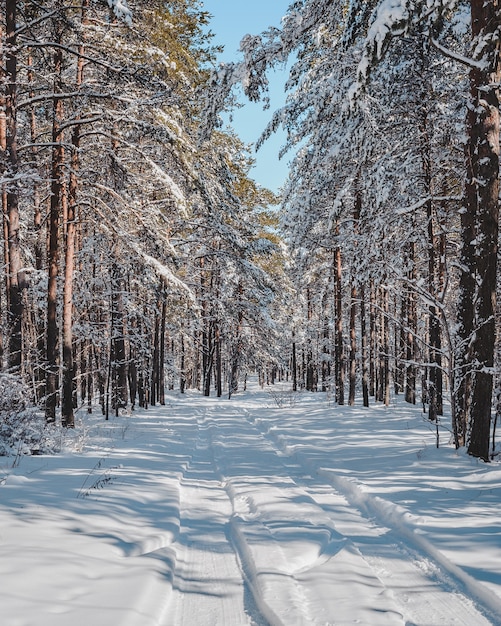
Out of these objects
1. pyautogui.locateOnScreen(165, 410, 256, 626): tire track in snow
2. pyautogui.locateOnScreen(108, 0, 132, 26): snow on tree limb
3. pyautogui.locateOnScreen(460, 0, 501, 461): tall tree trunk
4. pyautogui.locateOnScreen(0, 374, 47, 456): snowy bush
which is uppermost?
pyautogui.locateOnScreen(108, 0, 132, 26): snow on tree limb

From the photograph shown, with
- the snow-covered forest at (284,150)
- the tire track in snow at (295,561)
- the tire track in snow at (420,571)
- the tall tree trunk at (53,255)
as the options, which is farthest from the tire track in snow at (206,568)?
the tall tree trunk at (53,255)

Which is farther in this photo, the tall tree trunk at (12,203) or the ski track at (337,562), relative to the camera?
the tall tree trunk at (12,203)

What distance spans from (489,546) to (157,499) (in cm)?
355

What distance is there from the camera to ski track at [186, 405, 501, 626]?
2.95 metres

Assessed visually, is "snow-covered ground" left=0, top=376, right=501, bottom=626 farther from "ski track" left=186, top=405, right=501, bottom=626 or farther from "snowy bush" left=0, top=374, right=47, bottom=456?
"snowy bush" left=0, top=374, right=47, bottom=456

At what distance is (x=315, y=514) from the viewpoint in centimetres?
493

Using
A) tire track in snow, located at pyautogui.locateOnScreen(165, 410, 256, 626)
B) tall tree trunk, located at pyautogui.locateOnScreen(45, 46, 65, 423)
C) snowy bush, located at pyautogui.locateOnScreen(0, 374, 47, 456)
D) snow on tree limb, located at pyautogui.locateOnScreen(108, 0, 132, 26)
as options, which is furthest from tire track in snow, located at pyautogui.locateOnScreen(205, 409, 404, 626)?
snow on tree limb, located at pyautogui.locateOnScreen(108, 0, 132, 26)

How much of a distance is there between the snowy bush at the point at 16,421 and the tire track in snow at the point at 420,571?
512cm

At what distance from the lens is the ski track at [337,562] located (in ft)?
9.67

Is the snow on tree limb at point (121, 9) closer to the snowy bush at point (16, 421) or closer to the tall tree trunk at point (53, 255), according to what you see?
the tall tree trunk at point (53, 255)

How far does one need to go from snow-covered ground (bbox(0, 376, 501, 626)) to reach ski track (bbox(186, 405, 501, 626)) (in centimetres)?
2

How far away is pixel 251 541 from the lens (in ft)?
13.6

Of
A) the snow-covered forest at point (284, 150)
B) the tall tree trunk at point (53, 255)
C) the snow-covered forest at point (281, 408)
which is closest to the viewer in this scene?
the snow-covered forest at point (281, 408)

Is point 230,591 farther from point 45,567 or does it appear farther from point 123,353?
point 123,353
